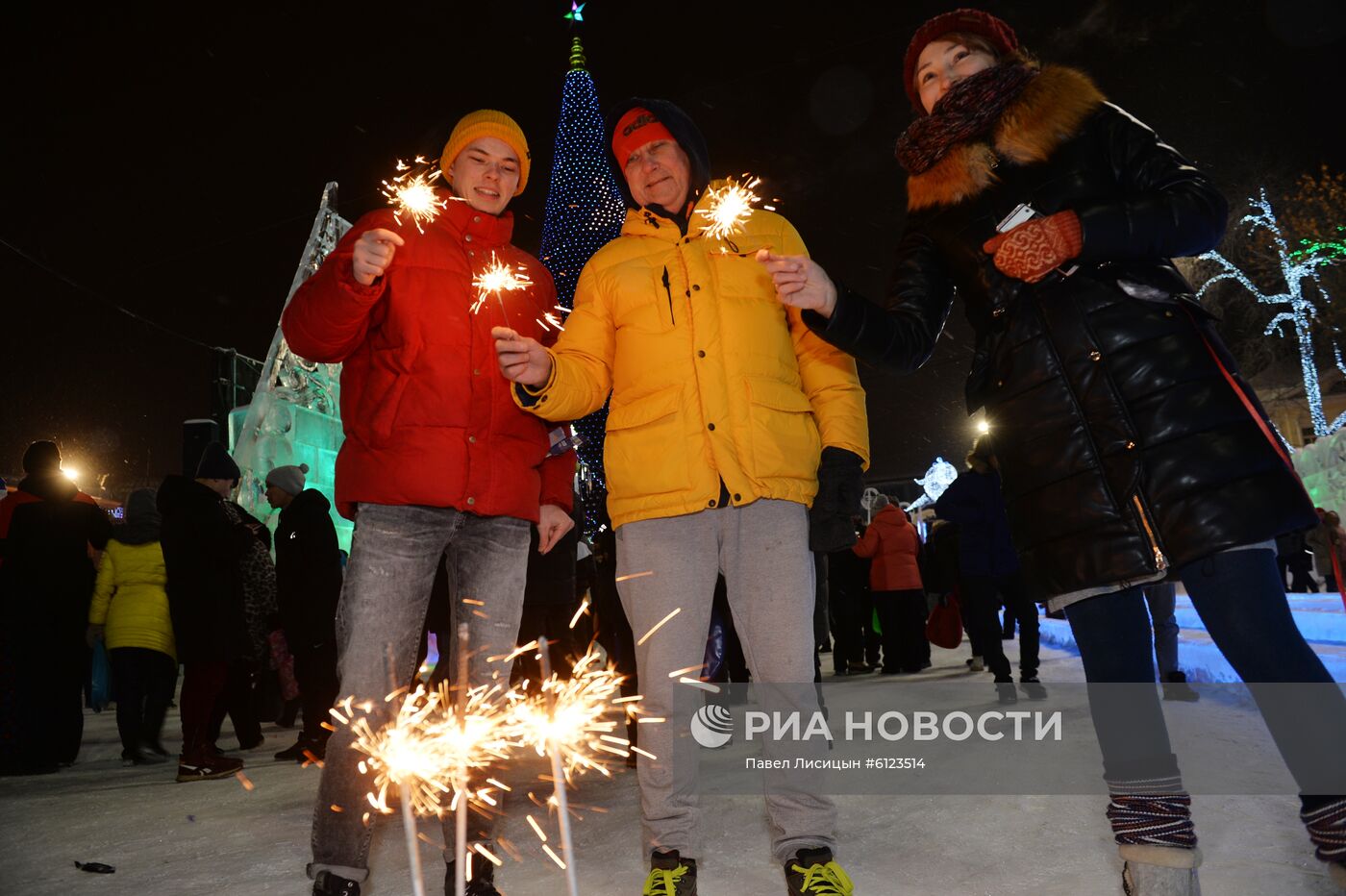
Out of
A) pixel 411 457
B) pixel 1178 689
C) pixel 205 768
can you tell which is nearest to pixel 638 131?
pixel 411 457

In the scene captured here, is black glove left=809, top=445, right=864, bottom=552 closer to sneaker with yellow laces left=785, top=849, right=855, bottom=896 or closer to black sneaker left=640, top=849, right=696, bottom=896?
sneaker with yellow laces left=785, top=849, right=855, bottom=896

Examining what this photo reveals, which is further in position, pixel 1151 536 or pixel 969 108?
pixel 969 108

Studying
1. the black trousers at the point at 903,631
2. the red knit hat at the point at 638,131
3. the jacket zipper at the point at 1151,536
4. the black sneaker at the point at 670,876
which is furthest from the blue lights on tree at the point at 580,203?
the jacket zipper at the point at 1151,536

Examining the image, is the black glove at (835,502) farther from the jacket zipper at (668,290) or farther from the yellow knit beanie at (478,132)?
the yellow knit beanie at (478,132)

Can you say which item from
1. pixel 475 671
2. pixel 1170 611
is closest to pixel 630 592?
pixel 475 671

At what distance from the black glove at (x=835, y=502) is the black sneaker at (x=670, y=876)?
969 millimetres

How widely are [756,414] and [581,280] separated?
841 mm

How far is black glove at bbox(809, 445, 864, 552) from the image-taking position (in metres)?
2.58

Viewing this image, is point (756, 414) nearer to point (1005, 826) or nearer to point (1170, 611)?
point (1005, 826)

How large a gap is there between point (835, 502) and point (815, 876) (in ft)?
3.40

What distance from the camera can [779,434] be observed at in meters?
2.62

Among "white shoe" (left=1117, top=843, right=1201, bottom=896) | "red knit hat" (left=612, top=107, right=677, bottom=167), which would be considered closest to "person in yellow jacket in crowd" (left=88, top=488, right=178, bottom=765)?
"red knit hat" (left=612, top=107, right=677, bottom=167)

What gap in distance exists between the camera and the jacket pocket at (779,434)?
257cm

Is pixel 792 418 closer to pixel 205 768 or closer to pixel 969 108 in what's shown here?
pixel 969 108
